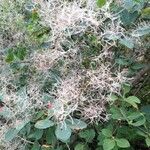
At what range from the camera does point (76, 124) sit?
1625mm

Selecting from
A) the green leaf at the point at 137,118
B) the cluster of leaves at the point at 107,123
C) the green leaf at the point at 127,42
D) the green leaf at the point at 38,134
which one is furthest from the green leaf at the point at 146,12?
the green leaf at the point at 38,134

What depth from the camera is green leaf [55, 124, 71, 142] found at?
5.14ft

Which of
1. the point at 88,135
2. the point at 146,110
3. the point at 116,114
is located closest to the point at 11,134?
the point at 88,135

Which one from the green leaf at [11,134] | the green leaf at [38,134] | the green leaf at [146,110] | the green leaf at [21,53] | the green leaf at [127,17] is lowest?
the green leaf at [146,110]

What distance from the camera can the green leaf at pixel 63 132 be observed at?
→ 1.57 metres

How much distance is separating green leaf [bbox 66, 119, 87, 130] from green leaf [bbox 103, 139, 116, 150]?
3.8 inches

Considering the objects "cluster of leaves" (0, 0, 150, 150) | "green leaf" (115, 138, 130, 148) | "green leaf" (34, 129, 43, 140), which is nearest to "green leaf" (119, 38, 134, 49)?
"cluster of leaves" (0, 0, 150, 150)

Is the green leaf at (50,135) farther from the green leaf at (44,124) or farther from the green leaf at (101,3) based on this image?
the green leaf at (101,3)

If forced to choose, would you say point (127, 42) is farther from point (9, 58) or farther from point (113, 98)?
point (9, 58)

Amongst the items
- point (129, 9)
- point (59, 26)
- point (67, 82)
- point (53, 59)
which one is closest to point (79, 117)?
point (67, 82)

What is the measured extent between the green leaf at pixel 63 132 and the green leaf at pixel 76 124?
0.07 ft

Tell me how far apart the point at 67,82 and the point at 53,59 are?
111mm

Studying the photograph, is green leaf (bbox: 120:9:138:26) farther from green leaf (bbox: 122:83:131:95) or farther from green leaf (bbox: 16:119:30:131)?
green leaf (bbox: 16:119:30:131)

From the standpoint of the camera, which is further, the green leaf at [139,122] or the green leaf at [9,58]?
the green leaf at [9,58]
